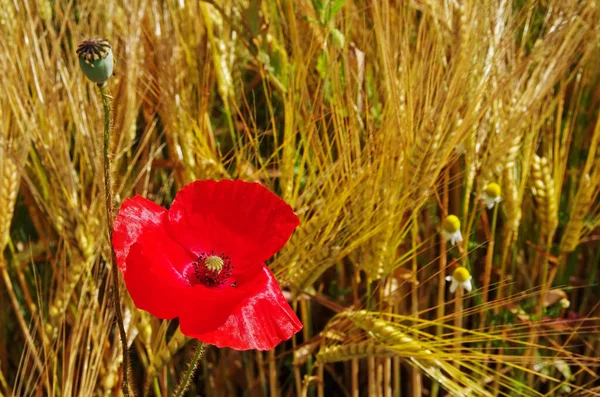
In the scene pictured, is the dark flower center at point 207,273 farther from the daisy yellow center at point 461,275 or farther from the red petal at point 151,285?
the daisy yellow center at point 461,275

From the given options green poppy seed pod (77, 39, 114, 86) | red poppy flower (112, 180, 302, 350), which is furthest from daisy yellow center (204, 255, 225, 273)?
green poppy seed pod (77, 39, 114, 86)

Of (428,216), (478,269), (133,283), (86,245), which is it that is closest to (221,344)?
(133,283)

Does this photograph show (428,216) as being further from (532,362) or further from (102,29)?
(102,29)

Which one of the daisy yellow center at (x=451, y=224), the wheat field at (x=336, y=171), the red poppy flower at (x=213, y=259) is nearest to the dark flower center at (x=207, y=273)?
the red poppy flower at (x=213, y=259)

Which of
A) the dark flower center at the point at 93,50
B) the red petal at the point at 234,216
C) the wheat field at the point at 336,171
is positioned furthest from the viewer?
the wheat field at the point at 336,171

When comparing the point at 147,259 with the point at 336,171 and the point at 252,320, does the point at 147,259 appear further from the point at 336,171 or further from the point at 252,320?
the point at 336,171

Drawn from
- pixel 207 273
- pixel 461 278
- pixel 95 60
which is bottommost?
pixel 461 278

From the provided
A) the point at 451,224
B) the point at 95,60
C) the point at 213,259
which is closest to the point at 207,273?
the point at 213,259
